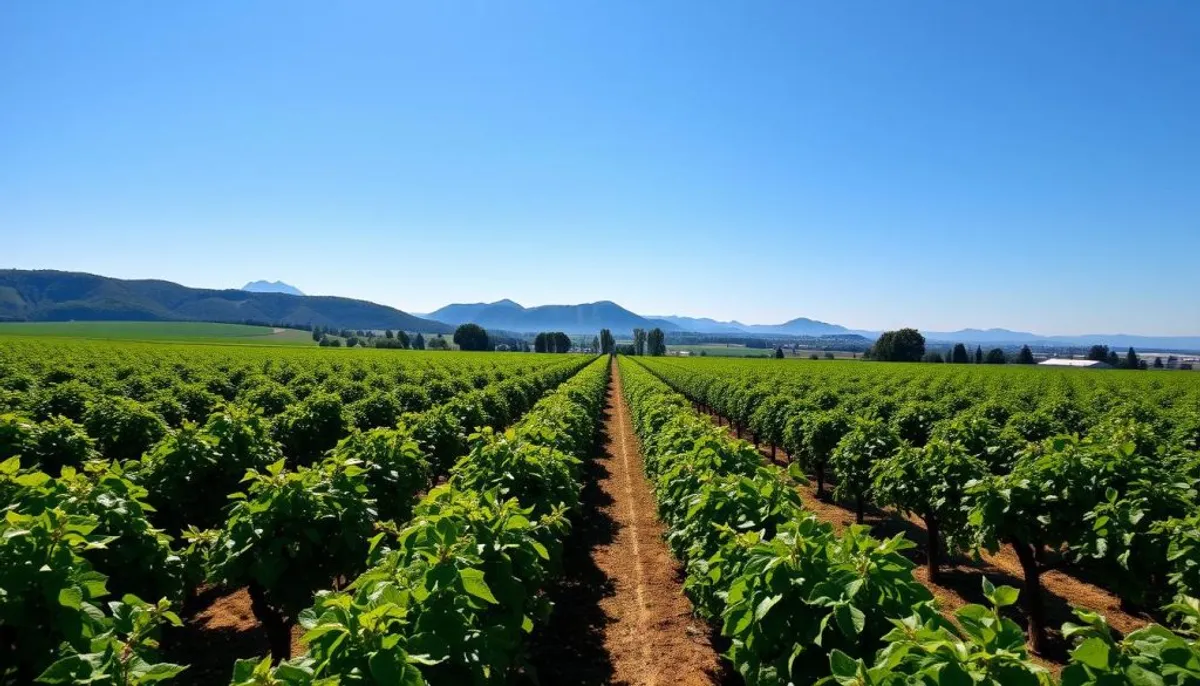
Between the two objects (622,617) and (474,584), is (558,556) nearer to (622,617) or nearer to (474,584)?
(474,584)

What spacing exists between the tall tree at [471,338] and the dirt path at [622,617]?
5770 inches

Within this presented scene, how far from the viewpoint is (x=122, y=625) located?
3.65 meters

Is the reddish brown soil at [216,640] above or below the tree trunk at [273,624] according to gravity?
below

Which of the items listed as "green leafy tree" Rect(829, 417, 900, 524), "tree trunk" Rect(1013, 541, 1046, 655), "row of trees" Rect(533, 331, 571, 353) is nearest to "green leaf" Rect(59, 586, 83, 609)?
"tree trunk" Rect(1013, 541, 1046, 655)

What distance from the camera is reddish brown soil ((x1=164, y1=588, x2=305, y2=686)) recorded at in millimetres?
7231

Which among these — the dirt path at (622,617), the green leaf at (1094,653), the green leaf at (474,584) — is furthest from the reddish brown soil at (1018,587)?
the green leaf at (474,584)

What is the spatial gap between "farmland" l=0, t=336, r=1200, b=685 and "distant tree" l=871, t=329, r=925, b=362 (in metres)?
122

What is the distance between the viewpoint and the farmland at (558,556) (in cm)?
318

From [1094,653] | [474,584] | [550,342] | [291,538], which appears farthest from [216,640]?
[550,342]

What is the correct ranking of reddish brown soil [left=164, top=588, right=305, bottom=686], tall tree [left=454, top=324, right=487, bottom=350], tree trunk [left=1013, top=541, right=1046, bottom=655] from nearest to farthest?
reddish brown soil [left=164, top=588, right=305, bottom=686] → tree trunk [left=1013, top=541, right=1046, bottom=655] → tall tree [left=454, top=324, right=487, bottom=350]

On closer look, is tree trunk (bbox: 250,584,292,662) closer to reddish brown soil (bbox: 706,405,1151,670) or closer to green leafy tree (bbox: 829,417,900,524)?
reddish brown soil (bbox: 706,405,1151,670)

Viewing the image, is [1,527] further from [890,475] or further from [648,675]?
[890,475]

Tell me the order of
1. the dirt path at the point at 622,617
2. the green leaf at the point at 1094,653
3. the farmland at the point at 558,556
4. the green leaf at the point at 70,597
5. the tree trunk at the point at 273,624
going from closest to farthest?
the green leaf at the point at 1094,653 < the farmland at the point at 558,556 < the green leaf at the point at 70,597 < the tree trunk at the point at 273,624 < the dirt path at the point at 622,617

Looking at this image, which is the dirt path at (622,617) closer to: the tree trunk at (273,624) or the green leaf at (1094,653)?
the tree trunk at (273,624)
